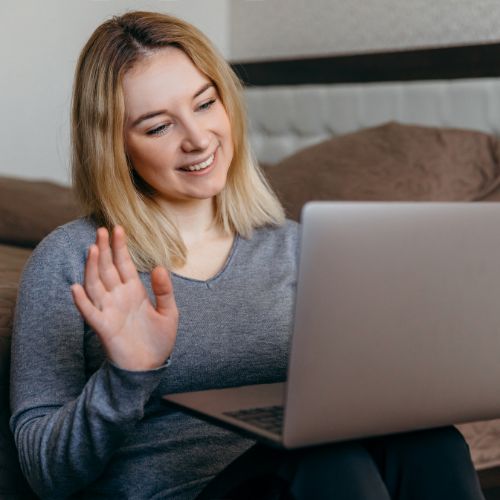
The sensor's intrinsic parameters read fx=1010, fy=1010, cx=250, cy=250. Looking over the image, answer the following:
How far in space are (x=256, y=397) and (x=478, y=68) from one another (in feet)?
4.10

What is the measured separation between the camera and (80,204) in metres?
1.41

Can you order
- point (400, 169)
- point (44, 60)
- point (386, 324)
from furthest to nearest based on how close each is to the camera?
1. point (44, 60)
2. point (400, 169)
3. point (386, 324)

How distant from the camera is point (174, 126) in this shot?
4.46ft

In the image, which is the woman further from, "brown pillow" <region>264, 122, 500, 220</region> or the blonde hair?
"brown pillow" <region>264, 122, 500, 220</region>

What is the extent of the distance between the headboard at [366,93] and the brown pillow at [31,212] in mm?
685

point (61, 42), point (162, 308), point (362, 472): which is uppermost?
point (162, 308)

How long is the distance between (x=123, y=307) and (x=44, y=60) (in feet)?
6.97

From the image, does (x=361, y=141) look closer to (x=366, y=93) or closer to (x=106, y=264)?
(x=366, y=93)

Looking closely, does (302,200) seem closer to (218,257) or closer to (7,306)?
(218,257)

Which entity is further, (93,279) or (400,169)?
(400,169)

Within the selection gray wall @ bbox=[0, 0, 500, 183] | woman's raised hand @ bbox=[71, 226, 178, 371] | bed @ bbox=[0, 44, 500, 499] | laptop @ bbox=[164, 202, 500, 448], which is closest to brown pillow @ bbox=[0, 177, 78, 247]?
bed @ bbox=[0, 44, 500, 499]

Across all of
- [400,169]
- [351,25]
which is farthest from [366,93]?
[400,169]

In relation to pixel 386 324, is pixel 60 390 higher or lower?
lower

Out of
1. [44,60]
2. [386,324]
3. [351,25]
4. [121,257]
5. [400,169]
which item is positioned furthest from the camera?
[44,60]
